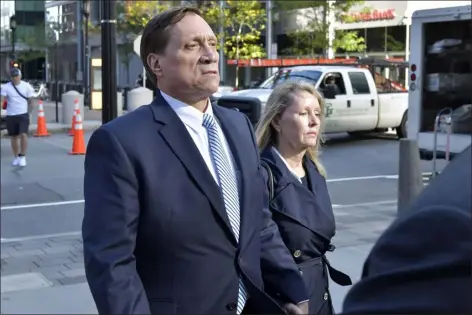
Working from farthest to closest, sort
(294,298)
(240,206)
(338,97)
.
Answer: (338,97) < (294,298) < (240,206)

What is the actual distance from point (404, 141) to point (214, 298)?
6.24 m

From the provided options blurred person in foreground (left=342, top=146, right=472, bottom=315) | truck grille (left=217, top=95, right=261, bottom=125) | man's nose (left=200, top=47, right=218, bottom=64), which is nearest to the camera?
blurred person in foreground (left=342, top=146, right=472, bottom=315)

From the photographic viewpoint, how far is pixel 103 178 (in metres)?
2.23

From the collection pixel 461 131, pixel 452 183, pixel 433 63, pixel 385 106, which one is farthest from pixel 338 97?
pixel 452 183

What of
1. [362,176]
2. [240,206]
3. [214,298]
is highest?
[240,206]

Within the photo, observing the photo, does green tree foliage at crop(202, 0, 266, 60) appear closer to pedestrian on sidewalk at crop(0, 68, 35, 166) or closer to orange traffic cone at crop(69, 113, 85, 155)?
orange traffic cone at crop(69, 113, 85, 155)

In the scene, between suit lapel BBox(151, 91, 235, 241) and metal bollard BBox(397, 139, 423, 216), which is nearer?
suit lapel BBox(151, 91, 235, 241)

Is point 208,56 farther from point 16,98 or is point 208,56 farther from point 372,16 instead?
point 372,16

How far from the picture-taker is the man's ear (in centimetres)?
A: 244

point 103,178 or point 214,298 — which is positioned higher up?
point 103,178

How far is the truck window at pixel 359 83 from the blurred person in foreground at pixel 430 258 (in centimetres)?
1640

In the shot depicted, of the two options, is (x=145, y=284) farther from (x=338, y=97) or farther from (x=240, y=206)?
(x=338, y=97)

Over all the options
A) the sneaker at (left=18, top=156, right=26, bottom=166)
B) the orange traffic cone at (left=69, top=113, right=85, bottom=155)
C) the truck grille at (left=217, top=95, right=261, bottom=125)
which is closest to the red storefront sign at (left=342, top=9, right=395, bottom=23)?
the truck grille at (left=217, top=95, right=261, bottom=125)

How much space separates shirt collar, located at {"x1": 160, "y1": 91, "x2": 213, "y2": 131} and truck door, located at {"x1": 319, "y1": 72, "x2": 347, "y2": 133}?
14351 mm
